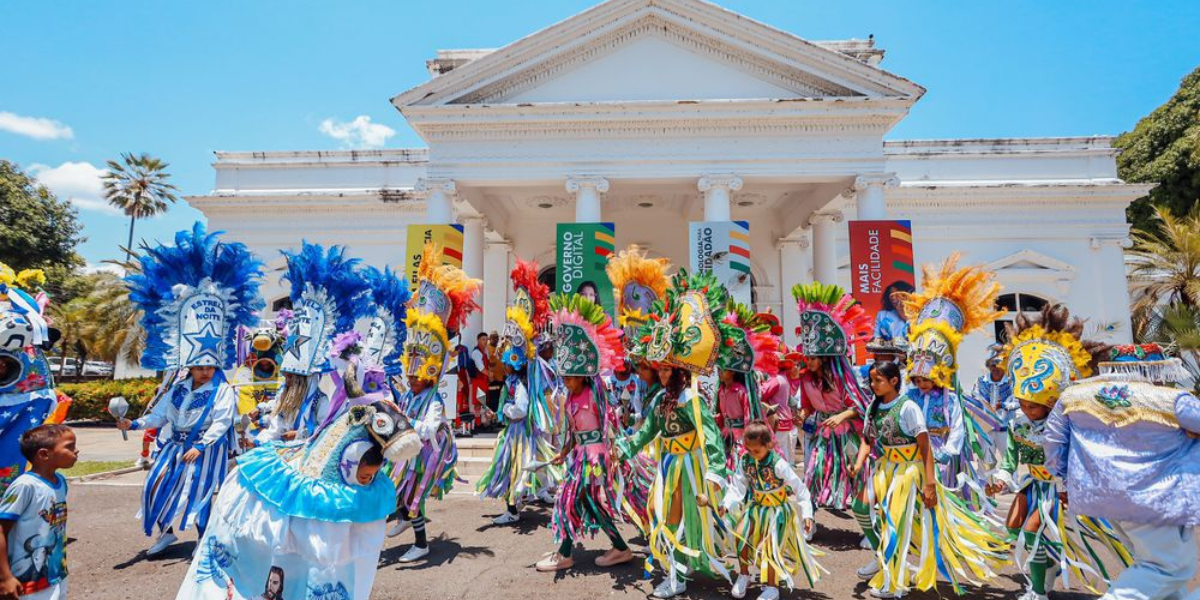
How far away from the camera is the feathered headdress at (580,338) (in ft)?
18.9

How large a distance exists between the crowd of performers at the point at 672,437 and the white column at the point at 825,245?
10.4 metres

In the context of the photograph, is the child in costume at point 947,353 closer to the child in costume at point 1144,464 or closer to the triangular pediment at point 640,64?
the child in costume at point 1144,464

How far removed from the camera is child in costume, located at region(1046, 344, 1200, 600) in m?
3.35

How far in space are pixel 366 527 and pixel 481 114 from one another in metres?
14.4

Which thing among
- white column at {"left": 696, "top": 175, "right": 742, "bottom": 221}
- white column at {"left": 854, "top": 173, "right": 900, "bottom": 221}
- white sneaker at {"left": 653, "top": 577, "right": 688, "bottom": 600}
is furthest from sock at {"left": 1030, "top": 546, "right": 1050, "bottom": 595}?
white column at {"left": 854, "top": 173, "right": 900, "bottom": 221}

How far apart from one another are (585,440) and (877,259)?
447 inches

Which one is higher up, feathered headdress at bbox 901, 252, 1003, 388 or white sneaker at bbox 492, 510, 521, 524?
feathered headdress at bbox 901, 252, 1003, 388

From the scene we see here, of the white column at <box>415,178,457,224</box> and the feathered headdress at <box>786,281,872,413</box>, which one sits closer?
the feathered headdress at <box>786,281,872,413</box>

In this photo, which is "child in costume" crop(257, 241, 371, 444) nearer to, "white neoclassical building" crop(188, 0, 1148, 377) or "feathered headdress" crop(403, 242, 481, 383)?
"feathered headdress" crop(403, 242, 481, 383)

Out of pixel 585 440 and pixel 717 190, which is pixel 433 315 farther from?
pixel 717 190

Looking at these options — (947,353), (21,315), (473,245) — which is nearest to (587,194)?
(473,245)

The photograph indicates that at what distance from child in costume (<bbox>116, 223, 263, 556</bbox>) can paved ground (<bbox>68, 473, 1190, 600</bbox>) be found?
0.47 m

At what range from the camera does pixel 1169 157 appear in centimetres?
2430

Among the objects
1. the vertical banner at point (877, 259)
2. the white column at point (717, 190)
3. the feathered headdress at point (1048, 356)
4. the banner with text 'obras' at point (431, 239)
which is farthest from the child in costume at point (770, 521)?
the banner with text 'obras' at point (431, 239)
